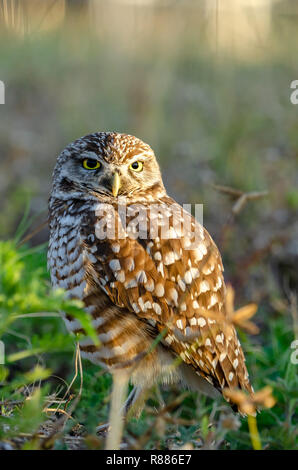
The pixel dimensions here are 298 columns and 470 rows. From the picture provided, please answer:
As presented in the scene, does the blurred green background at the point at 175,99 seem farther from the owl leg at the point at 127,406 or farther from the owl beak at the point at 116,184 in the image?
the owl leg at the point at 127,406

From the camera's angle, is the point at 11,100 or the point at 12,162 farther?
the point at 11,100

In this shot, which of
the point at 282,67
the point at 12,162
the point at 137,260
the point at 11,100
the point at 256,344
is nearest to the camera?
the point at 137,260

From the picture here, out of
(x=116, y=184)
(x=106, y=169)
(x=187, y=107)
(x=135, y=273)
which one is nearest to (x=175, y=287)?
(x=135, y=273)

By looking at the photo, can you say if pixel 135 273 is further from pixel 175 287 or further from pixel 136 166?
pixel 136 166

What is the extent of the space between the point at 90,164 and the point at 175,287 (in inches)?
29.9

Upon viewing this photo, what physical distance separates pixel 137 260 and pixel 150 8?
544cm

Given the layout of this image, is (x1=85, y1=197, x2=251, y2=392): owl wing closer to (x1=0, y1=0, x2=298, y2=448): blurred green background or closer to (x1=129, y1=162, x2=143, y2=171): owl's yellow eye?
(x1=129, y1=162, x2=143, y2=171): owl's yellow eye

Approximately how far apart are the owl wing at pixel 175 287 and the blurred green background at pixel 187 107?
0.78 metres

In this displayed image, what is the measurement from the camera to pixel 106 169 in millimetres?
2934

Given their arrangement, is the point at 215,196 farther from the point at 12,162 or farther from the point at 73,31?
the point at 73,31

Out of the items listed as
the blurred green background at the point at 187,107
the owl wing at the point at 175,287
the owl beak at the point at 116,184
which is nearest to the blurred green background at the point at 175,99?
the blurred green background at the point at 187,107

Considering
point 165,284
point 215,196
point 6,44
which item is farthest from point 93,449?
point 6,44

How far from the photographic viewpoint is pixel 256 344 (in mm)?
3998

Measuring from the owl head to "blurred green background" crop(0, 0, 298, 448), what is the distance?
3.17 ft
